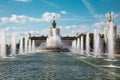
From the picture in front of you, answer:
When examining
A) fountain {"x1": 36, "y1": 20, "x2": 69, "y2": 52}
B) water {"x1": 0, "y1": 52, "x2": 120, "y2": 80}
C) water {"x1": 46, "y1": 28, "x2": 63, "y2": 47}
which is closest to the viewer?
water {"x1": 0, "y1": 52, "x2": 120, "y2": 80}

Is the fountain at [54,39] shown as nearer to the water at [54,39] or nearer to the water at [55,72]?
the water at [54,39]

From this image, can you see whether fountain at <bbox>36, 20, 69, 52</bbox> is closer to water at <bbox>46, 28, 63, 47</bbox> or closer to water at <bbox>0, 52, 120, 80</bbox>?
water at <bbox>46, 28, 63, 47</bbox>

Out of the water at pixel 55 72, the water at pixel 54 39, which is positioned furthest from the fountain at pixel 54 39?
the water at pixel 55 72

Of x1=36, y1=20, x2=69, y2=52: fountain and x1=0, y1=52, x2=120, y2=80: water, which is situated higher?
x1=36, y1=20, x2=69, y2=52: fountain

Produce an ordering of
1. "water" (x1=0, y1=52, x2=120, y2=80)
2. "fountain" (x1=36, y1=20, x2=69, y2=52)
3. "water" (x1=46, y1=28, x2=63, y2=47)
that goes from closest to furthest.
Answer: "water" (x1=0, y1=52, x2=120, y2=80)
"fountain" (x1=36, y1=20, x2=69, y2=52)
"water" (x1=46, y1=28, x2=63, y2=47)

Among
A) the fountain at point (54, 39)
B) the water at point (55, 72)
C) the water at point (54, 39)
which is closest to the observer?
the water at point (55, 72)

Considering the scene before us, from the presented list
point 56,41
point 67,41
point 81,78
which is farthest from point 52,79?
point 67,41

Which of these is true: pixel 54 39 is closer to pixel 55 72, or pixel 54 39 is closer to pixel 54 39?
pixel 54 39

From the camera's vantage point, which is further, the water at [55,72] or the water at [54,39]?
the water at [54,39]

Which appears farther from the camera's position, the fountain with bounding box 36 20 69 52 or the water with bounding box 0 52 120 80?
the fountain with bounding box 36 20 69 52

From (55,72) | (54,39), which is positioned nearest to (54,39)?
(54,39)

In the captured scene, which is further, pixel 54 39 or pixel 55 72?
pixel 54 39

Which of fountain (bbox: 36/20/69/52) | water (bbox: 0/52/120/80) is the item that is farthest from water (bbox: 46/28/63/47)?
water (bbox: 0/52/120/80)

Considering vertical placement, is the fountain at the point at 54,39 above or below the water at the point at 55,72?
above
